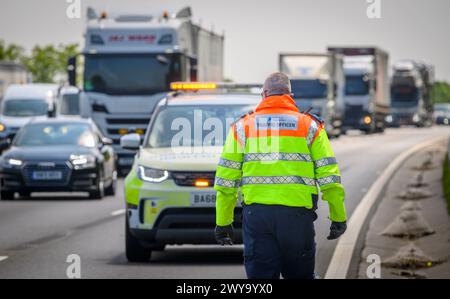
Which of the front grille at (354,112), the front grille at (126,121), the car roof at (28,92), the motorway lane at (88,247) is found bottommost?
the front grille at (354,112)

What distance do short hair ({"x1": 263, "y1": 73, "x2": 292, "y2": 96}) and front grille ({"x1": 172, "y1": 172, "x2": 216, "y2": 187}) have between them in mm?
6307

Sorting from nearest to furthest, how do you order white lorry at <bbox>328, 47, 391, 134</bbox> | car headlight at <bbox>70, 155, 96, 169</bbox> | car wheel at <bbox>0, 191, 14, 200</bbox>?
car headlight at <bbox>70, 155, 96, 169</bbox>, car wheel at <bbox>0, 191, 14, 200</bbox>, white lorry at <bbox>328, 47, 391, 134</bbox>

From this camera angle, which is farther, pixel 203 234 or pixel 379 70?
pixel 379 70

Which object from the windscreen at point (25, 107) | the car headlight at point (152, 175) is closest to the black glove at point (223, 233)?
the car headlight at point (152, 175)

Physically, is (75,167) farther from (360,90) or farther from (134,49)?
(360,90)

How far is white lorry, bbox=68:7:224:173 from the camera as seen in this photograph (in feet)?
104

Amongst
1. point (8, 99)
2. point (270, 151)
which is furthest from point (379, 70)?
point (270, 151)

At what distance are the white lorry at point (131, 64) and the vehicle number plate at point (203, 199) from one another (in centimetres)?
1698

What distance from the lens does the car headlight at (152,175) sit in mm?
15055

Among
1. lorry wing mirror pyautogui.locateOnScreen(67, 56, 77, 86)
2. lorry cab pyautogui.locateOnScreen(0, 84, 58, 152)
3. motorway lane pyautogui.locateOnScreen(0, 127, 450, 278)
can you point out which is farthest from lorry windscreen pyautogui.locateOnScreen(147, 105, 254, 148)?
lorry cab pyautogui.locateOnScreen(0, 84, 58, 152)

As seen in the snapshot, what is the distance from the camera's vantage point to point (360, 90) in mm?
67812

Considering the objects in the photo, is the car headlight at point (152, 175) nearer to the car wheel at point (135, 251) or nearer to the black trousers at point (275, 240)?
the car wheel at point (135, 251)

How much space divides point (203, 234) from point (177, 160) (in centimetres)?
94

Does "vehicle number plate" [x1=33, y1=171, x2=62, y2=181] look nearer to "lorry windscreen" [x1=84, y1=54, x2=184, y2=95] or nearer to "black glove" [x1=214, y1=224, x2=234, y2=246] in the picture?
"lorry windscreen" [x1=84, y1=54, x2=184, y2=95]
